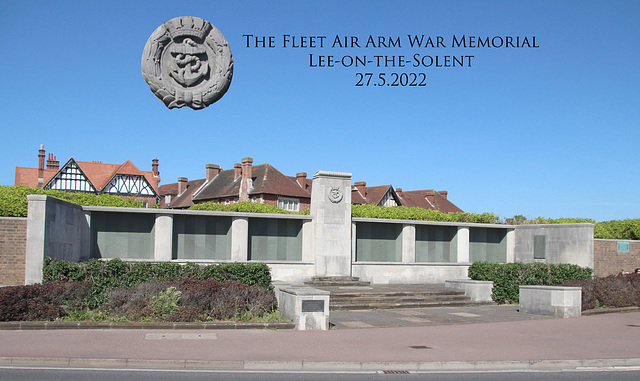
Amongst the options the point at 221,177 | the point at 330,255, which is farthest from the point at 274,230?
the point at 221,177

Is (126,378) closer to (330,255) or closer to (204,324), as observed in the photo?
(204,324)

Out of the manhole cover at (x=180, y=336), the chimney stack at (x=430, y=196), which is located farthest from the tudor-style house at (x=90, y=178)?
the manhole cover at (x=180, y=336)

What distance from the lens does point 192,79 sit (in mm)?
13352

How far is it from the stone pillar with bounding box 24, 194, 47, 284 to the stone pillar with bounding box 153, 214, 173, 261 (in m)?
5.42

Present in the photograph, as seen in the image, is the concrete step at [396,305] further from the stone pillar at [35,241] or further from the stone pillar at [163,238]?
the stone pillar at [35,241]

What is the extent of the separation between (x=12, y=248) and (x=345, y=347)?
1079 centimetres

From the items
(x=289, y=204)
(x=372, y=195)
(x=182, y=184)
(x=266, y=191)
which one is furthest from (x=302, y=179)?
(x=182, y=184)

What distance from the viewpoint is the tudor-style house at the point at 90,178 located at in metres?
68.8

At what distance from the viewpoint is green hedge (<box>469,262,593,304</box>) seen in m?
19.2

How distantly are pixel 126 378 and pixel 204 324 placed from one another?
4.36 m

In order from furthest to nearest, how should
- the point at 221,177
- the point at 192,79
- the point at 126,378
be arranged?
the point at 221,177, the point at 192,79, the point at 126,378

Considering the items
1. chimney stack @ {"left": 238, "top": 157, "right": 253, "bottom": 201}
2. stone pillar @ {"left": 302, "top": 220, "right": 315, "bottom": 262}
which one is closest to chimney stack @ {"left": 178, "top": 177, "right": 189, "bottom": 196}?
chimney stack @ {"left": 238, "top": 157, "right": 253, "bottom": 201}

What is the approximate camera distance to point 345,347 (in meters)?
10.7

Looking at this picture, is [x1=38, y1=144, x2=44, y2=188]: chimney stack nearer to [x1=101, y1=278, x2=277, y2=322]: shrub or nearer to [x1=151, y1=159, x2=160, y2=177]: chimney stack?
[x1=151, y1=159, x2=160, y2=177]: chimney stack
